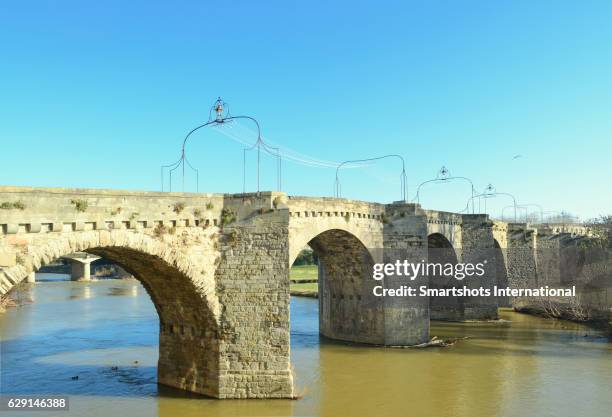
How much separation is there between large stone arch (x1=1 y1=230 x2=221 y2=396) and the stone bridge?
0.03m

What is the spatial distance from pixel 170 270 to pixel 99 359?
31.8ft

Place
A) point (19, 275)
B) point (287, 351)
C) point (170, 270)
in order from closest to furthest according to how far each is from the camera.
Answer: point (19, 275), point (170, 270), point (287, 351)

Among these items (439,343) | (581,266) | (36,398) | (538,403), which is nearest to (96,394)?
(36,398)

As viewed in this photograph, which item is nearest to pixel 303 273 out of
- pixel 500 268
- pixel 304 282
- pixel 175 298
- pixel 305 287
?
pixel 304 282

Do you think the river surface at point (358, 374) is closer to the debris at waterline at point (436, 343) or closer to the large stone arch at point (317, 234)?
the debris at waterline at point (436, 343)

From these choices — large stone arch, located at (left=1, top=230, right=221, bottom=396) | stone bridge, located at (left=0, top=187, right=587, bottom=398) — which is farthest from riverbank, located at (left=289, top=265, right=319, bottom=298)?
large stone arch, located at (left=1, top=230, right=221, bottom=396)

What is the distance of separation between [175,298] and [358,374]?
8311 mm

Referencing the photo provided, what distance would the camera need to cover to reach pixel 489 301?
3775cm

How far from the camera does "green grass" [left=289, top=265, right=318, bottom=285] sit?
234ft

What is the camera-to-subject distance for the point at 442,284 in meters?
37.0

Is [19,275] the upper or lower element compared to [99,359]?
upper

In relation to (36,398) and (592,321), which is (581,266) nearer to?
(592,321)

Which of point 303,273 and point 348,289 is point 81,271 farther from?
point 348,289

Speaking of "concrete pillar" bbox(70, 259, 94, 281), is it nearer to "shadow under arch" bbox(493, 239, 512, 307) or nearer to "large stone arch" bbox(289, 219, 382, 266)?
"shadow under arch" bbox(493, 239, 512, 307)
